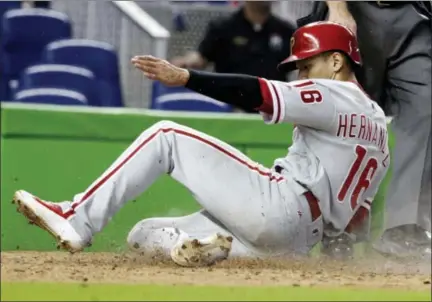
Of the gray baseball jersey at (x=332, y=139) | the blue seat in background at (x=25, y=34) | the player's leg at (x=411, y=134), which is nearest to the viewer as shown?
the gray baseball jersey at (x=332, y=139)

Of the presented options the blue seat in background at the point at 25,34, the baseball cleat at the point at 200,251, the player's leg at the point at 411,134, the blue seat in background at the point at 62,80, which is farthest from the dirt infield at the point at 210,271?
the blue seat in background at the point at 25,34

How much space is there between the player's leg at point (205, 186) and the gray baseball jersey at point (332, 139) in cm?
11

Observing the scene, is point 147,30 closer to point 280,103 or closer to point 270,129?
point 270,129

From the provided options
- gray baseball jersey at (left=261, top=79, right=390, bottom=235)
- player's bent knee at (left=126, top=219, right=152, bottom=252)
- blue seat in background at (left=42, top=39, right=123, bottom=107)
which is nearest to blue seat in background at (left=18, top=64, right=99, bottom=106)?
blue seat in background at (left=42, top=39, right=123, bottom=107)

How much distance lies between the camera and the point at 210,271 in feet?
13.0

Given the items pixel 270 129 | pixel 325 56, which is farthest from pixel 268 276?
pixel 270 129

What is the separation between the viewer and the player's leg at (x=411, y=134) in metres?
5.22

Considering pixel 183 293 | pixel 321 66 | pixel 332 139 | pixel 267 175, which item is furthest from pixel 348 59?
pixel 183 293

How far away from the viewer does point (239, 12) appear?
Answer: 6.19 metres

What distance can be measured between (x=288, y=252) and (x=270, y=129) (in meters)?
1.06

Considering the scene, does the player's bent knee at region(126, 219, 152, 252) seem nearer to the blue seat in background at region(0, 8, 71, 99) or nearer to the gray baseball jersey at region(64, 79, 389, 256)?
the gray baseball jersey at region(64, 79, 389, 256)

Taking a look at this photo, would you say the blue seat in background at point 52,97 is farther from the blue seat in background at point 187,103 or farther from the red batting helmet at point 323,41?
the red batting helmet at point 323,41

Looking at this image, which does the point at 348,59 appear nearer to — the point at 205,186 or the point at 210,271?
the point at 205,186

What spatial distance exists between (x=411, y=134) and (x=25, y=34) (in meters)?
2.62
